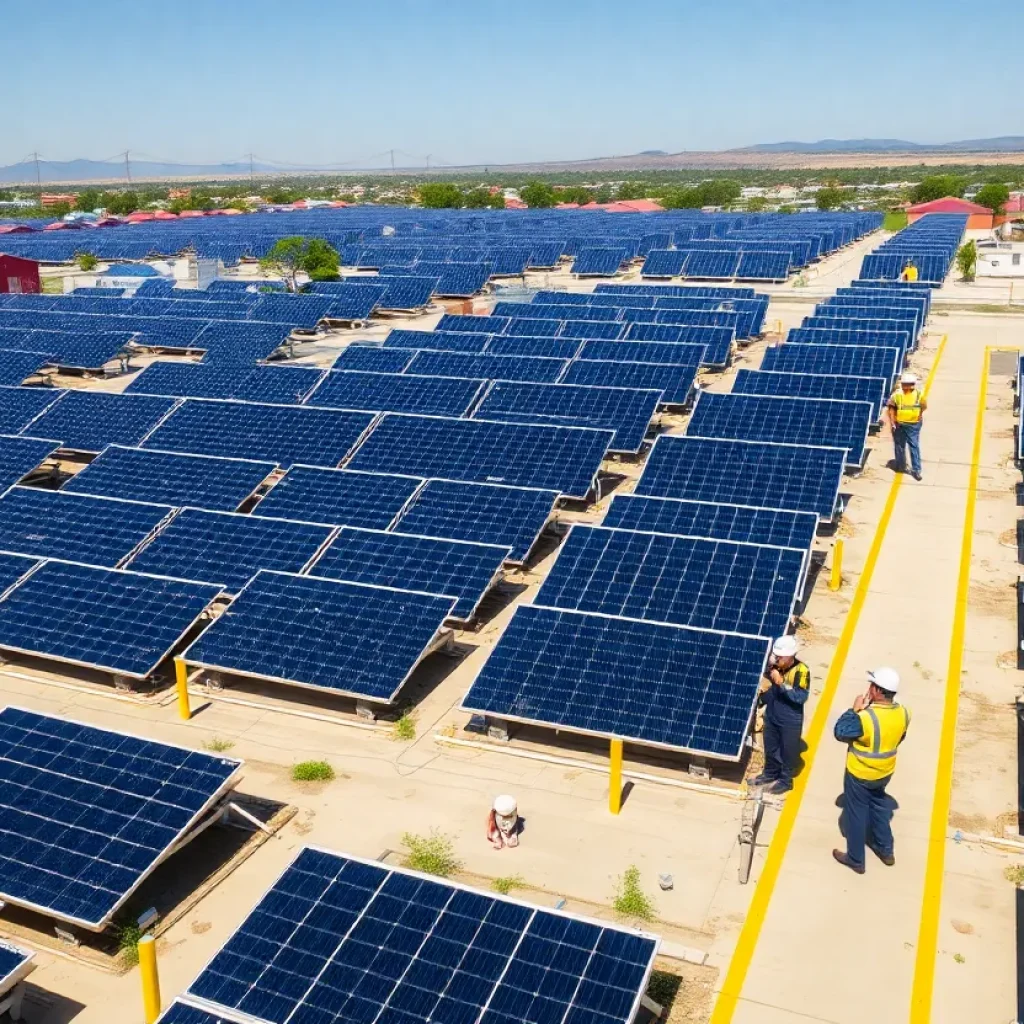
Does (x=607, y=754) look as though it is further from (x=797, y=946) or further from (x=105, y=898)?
(x=105, y=898)

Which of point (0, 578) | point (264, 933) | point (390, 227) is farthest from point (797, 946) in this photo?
point (390, 227)

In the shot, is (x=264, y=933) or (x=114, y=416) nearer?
(x=264, y=933)

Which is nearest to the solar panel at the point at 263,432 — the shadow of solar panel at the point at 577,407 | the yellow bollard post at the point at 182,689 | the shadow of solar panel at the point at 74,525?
the shadow of solar panel at the point at 577,407

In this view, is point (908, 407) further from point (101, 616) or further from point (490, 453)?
point (101, 616)

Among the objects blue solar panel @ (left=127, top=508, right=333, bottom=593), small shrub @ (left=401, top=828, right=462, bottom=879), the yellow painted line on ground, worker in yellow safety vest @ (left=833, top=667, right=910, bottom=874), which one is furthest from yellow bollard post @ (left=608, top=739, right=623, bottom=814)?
blue solar panel @ (left=127, top=508, right=333, bottom=593)

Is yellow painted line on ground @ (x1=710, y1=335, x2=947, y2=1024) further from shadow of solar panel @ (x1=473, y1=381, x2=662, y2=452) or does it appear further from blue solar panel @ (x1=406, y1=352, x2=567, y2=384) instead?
blue solar panel @ (x1=406, y1=352, x2=567, y2=384)
